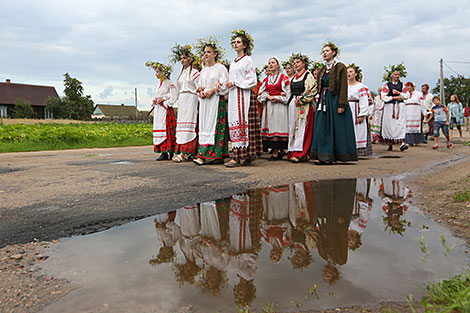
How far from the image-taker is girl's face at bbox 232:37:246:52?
686 centimetres

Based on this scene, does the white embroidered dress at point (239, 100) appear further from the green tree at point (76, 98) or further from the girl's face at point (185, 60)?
the green tree at point (76, 98)

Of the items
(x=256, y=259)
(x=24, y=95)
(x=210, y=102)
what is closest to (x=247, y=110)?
(x=210, y=102)

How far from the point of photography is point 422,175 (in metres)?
5.56

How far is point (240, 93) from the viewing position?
6.95 metres

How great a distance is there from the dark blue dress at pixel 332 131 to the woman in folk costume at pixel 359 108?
146cm

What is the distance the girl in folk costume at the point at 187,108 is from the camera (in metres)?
7.63

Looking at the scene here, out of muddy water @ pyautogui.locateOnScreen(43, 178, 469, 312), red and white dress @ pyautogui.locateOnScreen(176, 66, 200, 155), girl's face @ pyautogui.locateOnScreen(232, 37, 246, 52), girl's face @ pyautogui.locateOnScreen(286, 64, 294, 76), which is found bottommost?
muddy water @ pyautogui.locateOnScreen(43, 178, 469, 312)

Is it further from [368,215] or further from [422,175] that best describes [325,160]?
[368,215]

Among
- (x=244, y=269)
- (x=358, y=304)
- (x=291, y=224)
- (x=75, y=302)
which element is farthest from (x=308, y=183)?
(x=75, y=302)

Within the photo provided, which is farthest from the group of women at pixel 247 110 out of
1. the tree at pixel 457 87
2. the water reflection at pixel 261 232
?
the tree at pixel 457 87

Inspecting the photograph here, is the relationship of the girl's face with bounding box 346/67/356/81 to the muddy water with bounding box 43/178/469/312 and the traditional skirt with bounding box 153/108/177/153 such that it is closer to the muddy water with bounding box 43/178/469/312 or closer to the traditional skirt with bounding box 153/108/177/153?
the traditional skirt with bounding box 153/108/177/153

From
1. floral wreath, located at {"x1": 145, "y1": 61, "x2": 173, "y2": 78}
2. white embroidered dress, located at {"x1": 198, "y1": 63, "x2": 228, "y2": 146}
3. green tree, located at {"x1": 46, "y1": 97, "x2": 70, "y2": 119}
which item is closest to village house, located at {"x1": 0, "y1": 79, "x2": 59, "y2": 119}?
green tree, located at {"x1": 46, "y1": 97, "x2": 70, "y2": 119}

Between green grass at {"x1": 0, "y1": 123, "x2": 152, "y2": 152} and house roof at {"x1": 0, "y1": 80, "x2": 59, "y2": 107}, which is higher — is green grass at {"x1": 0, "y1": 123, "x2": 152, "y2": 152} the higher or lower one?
the lower one

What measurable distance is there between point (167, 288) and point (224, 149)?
5.41 m
